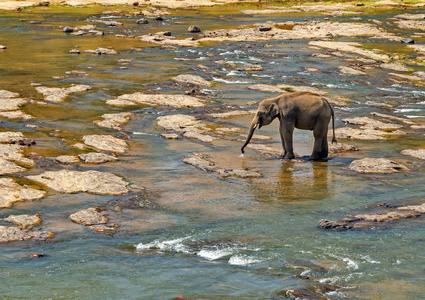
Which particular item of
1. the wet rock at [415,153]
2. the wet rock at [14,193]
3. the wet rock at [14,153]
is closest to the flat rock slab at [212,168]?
the wet rock at [14,153]

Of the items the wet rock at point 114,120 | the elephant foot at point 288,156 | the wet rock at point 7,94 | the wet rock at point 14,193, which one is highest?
the wet rock at point 7,94

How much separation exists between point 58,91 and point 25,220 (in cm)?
1262

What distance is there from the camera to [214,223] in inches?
471

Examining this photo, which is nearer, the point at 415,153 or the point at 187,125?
the point at 415,153

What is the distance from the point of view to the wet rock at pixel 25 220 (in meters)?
11.6

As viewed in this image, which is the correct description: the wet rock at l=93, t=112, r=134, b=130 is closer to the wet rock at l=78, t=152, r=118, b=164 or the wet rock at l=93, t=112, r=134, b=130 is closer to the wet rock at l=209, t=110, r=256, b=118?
the wet rock at l=209, t=110, r=256, b=118

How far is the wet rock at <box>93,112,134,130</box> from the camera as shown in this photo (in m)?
19.7

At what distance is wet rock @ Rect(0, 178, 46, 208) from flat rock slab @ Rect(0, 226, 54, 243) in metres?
1.35

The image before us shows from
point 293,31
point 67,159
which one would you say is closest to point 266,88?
point 67,159

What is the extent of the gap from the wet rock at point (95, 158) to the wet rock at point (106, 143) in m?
0.73

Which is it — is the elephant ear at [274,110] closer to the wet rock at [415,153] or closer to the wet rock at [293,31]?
the wet rock at [415,153]

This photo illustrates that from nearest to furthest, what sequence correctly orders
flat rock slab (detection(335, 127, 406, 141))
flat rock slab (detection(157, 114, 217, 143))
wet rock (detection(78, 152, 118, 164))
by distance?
wet rock (detection(78, 152, 118, 164)) < flat rock slab (detection(157, 114, 217, 143)) < flat rock slab (detection(335, 127, 406, 141))

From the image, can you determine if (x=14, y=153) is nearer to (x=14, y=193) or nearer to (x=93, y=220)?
(x=14, y=193)

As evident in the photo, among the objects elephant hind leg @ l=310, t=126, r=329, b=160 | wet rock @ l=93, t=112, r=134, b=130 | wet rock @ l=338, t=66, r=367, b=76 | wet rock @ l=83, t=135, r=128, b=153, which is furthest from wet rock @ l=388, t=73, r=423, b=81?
wet rock @ l=83, t=135, r=128, b=153
